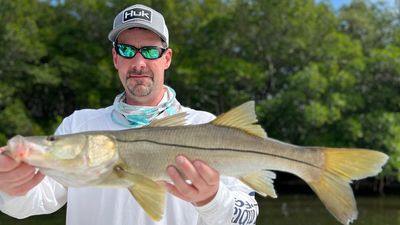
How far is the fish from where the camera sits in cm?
248

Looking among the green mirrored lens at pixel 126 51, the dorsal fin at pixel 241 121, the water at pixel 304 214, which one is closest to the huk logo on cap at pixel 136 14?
the green mirrored lens at pixel 126 51

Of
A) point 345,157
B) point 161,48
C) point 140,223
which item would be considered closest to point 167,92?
point 161,48

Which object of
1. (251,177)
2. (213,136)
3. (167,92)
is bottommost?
(251,177)

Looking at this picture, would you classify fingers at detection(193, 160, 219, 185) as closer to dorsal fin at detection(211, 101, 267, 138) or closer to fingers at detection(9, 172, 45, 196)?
dorsal fin at detection(211, 101, 267, 138)

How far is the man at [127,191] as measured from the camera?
2.75m

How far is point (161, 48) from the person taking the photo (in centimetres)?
353

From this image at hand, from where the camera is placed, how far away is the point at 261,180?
273 cm

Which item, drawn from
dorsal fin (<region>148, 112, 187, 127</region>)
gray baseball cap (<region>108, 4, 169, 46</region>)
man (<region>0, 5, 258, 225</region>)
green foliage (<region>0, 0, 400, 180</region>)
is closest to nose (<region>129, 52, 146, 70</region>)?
man (<region>0, 5, 258, 225</region>)

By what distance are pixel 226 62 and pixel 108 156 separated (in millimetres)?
29147

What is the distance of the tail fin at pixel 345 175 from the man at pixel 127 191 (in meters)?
0.51

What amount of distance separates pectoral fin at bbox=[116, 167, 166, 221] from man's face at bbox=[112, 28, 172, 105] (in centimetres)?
102

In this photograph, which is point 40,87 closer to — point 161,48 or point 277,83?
point 277,83

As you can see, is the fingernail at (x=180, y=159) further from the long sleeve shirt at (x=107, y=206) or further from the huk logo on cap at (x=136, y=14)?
the huk logo on cap at (x=136, y=14)

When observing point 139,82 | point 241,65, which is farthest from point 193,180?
point 241,65
